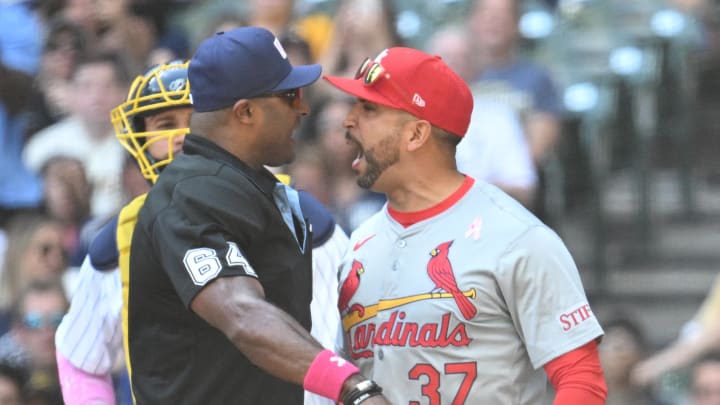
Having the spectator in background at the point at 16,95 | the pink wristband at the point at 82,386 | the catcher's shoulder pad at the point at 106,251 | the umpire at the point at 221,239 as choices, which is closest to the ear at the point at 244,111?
the umpire at the point at 221,239

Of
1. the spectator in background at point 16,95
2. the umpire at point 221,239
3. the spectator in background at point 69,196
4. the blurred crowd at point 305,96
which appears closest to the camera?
the umpire at point 221,239

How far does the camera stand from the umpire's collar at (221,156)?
10.9 feet

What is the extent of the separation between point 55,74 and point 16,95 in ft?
0.84

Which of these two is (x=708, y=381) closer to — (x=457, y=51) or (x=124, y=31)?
(x=457, y=51)

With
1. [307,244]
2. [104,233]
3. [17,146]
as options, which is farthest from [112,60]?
[307,244]

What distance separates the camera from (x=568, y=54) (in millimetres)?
8094

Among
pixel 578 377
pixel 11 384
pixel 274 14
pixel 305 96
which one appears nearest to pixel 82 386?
pixel 578 377

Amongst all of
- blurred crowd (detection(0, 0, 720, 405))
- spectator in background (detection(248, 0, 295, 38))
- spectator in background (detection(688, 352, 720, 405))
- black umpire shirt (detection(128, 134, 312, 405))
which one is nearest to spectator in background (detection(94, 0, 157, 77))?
blurred crowd (detection(0, 0, 720, 405))

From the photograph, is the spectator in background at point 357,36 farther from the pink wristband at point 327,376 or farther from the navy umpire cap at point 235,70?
the pink wristband at point 327,376

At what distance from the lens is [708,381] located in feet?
20.0

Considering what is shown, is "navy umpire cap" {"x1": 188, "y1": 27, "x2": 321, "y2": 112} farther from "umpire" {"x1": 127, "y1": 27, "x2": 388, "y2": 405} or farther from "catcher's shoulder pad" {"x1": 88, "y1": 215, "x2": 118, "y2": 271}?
"catcher's shoulder pad" {"x1": 88, "y1": 215, "x2": 118, "y2": 271}

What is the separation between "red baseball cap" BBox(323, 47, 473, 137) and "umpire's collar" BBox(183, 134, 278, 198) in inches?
16.1

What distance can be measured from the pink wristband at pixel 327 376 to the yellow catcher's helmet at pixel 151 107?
1.09 m

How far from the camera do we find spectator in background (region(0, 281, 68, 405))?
5941 mm
